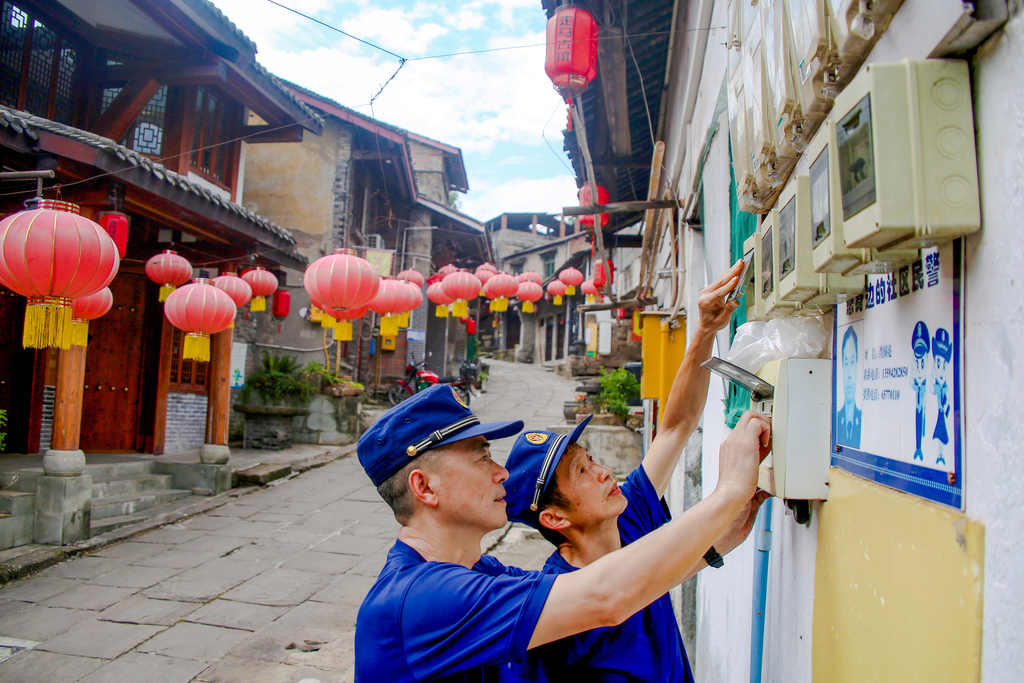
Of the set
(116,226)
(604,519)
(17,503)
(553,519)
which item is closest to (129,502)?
(17,503)

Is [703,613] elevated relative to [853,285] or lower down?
lower down

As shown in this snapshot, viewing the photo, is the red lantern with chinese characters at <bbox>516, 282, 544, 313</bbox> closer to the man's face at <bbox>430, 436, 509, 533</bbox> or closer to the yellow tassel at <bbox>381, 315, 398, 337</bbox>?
the yellow tassel at <bbox>381, 315, 398, 337</bbox>

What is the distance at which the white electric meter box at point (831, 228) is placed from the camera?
1.07 m

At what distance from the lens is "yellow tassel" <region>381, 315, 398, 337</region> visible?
1082 centimetres

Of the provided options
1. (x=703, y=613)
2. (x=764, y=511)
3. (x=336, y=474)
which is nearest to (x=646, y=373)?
(x=703, y=613)

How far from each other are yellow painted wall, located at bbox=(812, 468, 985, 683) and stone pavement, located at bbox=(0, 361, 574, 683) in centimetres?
379

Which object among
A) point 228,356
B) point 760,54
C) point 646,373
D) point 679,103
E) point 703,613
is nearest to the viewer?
point 760,54

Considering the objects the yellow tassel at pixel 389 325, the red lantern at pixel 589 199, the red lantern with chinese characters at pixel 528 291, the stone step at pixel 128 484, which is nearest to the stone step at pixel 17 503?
the stone step at pixel 128 484

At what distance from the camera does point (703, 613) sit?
3.97m

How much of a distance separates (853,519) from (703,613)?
303cm

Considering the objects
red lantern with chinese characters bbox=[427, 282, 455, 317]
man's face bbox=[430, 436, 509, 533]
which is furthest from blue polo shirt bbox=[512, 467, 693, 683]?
red lantern with chinese characters bbox=[427, 282, 455, 317]

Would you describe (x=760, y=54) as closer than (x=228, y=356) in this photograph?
Yes

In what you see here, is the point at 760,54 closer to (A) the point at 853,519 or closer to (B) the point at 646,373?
(A) the point at 853,519

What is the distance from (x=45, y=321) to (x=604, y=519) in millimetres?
5414
